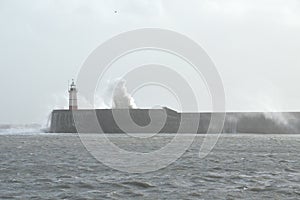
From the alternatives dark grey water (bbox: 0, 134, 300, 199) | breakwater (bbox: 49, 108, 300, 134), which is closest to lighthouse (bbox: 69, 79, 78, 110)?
breakwater (bbox: 49, 108, 300, 134)

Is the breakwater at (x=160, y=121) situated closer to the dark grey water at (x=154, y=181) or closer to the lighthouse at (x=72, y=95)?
the lighthouse at (x=72, y=95)

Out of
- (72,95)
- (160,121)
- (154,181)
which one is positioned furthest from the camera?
(72,95)

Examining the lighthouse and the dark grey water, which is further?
the lighthouse

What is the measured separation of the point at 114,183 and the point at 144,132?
56.8 m

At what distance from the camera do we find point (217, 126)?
79125mm

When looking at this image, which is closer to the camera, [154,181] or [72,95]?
[154,181]

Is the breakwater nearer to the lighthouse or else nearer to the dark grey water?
the lighthouse

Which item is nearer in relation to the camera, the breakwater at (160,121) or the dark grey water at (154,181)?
the dark grey water at (154,181)

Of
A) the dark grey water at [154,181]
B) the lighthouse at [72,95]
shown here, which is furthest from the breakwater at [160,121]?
the dark grey water at [154,181]

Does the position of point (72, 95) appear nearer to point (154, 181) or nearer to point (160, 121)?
point (160, 121)

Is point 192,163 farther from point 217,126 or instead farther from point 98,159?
point 217,126

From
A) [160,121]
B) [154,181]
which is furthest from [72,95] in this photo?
[154,181]

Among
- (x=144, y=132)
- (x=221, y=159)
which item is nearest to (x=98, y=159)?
(x=221, y=159)

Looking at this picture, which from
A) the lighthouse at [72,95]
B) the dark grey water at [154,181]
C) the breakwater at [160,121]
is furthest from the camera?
the lighthouse at [72,95]
